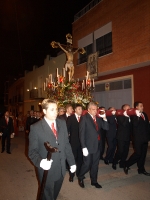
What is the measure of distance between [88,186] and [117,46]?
988cm

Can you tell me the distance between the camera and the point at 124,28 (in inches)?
493

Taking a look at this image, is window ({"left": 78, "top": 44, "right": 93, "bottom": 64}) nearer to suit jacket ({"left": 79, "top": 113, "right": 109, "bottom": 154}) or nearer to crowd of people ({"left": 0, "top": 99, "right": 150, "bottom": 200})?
crowd of people ({"left": 0, "top": 99, "right": 150, "bottom": 200})

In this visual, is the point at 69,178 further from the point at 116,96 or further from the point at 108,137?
the point at 116,96

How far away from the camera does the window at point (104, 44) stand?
47.0ft

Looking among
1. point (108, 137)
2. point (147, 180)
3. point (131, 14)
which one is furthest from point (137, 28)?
point (147, 180)

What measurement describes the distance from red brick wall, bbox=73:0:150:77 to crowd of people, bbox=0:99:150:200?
18.0ft

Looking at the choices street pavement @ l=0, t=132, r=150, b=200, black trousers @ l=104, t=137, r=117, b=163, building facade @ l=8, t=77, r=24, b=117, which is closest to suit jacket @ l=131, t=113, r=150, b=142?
street pavement @ l=0, t=132, r=150, b=200

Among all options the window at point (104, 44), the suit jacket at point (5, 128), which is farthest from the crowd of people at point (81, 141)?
the window at point (104, 44)

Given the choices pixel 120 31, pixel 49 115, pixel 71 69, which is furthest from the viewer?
pixel 120 31

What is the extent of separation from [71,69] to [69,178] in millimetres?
6130

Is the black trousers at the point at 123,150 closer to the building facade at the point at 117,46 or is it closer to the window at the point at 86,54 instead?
the building facade at the point at 117,46

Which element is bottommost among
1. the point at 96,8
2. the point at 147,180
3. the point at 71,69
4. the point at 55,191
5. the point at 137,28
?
the point at 147,180

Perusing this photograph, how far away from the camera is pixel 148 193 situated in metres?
4.66

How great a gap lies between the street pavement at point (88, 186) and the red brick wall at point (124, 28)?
6.73 meters
